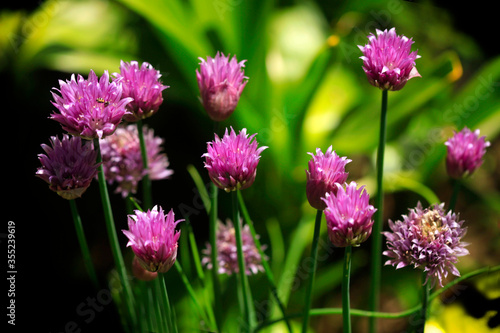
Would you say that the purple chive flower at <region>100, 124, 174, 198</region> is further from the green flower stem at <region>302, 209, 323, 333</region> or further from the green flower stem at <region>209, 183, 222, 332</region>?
the green flower stem at <region>302, 209, 323, 333</region>

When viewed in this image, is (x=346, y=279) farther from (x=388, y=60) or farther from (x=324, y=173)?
(x=388, y=60)

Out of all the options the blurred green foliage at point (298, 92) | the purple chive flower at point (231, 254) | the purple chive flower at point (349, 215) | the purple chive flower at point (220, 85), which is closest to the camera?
the purple chive flower at point (349, 215)

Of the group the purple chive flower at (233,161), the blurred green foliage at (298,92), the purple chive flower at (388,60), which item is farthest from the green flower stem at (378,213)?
the blurred green foliage at (298,92)

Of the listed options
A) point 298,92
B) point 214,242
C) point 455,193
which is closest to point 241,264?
point 214,242

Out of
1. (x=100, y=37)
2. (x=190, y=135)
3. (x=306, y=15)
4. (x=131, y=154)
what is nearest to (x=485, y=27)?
(x=306, y=15)

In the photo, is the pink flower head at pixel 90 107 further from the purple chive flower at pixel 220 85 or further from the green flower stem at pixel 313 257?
the green flower stem at pixel 313 257

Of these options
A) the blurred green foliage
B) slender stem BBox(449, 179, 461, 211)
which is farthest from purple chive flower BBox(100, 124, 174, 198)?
the blurred green foliage
